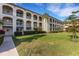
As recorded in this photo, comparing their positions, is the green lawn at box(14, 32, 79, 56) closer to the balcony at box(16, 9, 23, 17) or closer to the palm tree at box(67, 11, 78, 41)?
the palm tree at box(67, 11, 78, 41)

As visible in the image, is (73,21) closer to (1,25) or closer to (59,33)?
(59,33)

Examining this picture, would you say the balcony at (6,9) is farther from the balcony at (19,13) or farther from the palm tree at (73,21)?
Answer: the palm tree at (73,21)

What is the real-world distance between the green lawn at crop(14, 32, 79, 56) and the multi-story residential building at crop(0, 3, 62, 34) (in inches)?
9.6

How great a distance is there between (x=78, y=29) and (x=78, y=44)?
0.42 meters

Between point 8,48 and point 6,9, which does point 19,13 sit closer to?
point 6,9

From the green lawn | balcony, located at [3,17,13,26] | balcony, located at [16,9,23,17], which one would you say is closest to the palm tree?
the green lawn

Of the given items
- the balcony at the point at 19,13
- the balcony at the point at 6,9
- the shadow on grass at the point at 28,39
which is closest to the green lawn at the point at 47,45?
the shadow on grass at the point at 28,39

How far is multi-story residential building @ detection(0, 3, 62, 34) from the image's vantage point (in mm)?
4324

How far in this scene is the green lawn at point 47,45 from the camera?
13.8 feet

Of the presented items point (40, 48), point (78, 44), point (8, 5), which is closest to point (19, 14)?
point (8, 5)

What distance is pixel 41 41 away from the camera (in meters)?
4.38

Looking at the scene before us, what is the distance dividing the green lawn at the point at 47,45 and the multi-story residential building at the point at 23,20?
24 cm

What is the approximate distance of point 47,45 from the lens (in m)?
4.31

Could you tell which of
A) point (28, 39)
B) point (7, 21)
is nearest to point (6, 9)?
point (7, 21)
